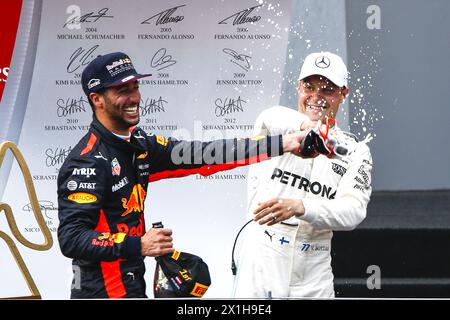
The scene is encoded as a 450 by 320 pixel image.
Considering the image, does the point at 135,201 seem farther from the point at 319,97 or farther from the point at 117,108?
the point at 319,97

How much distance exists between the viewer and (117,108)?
433cm

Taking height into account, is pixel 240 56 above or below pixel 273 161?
above

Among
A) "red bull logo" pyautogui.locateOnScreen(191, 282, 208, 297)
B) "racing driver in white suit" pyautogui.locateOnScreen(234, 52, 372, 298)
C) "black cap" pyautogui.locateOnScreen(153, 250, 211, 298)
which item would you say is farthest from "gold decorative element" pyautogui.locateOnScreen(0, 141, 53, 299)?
"racing driver in white suit" pyautogui.locateOnScreen(234, 52, 372, 298)

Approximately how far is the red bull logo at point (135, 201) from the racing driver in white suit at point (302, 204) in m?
0.46

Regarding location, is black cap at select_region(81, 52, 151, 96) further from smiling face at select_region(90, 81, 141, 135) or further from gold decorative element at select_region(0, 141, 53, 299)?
gold decorative element at select_region(0, 141, 53, 299)

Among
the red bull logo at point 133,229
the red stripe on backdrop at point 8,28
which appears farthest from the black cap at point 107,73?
the red bull logo at point 133,229

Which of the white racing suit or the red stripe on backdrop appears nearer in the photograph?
the white racing suit

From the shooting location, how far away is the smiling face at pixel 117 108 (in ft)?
14.1

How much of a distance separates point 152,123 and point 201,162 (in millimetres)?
290

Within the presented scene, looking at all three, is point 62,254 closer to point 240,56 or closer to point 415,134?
point 240,56

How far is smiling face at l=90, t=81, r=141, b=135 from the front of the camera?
4.31 meters

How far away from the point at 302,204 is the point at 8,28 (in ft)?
5.27

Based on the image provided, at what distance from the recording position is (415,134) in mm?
4602
